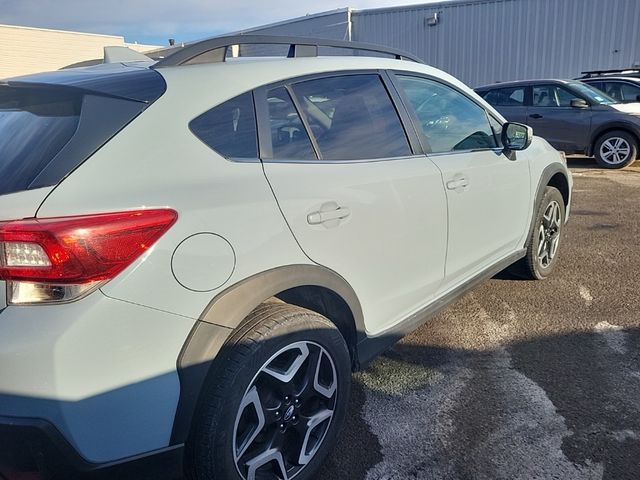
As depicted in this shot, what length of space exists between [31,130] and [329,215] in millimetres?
1100

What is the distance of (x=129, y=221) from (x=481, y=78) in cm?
1847

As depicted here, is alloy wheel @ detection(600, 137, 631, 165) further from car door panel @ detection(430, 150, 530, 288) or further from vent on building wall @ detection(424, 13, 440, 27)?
vent on building wall @ detection(424, 13, 440, 27)

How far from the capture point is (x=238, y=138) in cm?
205

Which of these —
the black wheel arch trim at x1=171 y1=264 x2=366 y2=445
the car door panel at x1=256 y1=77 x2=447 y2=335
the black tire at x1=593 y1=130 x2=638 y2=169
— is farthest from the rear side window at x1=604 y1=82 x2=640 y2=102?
the black wheel arch trim at x1=171 y1=264 x2=366 y2=445

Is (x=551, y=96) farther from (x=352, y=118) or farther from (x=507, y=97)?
(x=352, y=118)

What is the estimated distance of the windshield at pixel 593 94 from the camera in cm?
992

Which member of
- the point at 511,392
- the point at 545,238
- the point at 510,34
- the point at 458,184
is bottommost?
the point at 511,392

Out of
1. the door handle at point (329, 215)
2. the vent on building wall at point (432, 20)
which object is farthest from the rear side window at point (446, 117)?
the vent on building wall at point (432, 20)

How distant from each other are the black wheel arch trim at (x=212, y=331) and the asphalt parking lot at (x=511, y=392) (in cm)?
86

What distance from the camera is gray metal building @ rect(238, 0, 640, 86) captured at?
52.2 feet

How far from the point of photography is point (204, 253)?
1760 millimetres

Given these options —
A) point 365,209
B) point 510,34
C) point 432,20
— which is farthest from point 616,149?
point 432,20

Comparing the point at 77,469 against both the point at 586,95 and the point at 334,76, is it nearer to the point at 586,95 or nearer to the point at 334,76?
the point at 334,76

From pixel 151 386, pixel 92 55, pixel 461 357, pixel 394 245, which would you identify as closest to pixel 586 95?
pixel 461 357
